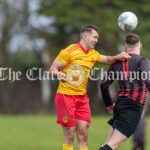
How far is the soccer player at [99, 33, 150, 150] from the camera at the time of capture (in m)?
5.42

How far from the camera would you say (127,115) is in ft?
18.1

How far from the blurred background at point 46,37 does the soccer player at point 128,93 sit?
1731 centimetres

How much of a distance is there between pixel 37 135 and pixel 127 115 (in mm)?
10624

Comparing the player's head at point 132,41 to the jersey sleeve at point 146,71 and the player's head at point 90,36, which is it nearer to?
the jersey sleeve at point 146,71

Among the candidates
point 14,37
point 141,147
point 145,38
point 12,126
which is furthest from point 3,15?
point 141,147

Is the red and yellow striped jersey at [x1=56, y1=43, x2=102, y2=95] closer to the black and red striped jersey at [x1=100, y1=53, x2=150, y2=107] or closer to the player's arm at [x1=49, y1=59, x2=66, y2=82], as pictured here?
the player's arm at [x1=49, y1=59, x2=66, y2=82]

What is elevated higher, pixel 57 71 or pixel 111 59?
pixel 111 59

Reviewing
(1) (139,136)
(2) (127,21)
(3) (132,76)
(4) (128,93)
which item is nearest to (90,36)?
(2) (127,21)

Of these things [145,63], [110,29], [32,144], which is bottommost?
[32,144]

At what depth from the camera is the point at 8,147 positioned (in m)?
12.9

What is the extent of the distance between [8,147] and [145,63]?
28.2 ft

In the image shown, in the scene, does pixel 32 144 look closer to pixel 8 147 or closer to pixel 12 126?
pixel 8 147

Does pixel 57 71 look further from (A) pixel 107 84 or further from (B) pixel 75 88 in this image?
(A) pixel 107 84

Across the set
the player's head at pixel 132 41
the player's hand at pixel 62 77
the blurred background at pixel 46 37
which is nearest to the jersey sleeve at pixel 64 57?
the player's hand at pixel 62 77
